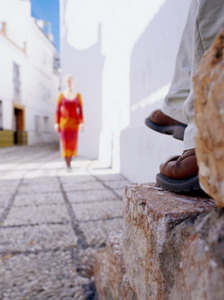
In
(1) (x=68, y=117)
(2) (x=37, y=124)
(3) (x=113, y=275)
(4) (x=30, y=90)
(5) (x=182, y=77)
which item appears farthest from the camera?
(2) (x=37, y=124)

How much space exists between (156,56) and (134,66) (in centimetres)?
72

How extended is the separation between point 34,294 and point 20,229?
0.63 m

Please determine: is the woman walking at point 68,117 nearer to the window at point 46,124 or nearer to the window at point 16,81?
the window at point 16,81

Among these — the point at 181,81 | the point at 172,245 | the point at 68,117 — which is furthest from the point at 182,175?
the point at 68,117

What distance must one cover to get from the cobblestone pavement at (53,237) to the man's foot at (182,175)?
1.71 feet

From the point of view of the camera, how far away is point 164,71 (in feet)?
7.18

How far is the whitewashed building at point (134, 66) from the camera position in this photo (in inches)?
82.5

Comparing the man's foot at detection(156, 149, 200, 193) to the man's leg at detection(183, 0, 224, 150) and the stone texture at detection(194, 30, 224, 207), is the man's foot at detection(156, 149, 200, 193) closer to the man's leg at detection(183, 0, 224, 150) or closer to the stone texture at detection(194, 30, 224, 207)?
the man's leg at detection(183, 0, 224, 150)

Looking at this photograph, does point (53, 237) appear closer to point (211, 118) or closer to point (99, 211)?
point (99, 211)

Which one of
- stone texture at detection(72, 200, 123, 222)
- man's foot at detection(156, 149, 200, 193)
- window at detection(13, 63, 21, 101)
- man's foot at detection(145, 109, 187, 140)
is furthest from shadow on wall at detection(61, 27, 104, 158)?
window at detection(13, 63, 21, 101)

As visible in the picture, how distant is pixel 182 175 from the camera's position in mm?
686

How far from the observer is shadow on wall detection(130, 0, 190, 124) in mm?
2010

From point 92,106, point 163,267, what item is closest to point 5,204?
point 163,267

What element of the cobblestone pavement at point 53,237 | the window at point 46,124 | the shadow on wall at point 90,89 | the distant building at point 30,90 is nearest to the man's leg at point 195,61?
the cobblestone pavement at point 53,237
